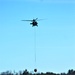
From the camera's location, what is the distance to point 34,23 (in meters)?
108
